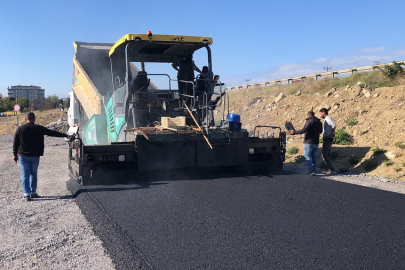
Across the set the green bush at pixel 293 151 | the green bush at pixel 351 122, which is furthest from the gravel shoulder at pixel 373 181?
the green bush at pixel 351 122

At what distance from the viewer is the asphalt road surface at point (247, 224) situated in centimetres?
390

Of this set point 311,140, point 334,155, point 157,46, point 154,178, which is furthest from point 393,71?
point 154,178

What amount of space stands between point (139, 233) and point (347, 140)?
823 cm

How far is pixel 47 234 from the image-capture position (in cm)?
491

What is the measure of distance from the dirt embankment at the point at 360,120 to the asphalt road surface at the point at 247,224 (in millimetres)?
2509

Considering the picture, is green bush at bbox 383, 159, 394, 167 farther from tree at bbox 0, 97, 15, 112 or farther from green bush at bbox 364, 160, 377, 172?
tree at bbox 0, 97, 15, 112

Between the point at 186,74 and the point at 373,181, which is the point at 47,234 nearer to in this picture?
the point at 186,74

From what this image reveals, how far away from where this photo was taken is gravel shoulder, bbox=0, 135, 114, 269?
4047 mm

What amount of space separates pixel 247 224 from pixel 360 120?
28.9ft

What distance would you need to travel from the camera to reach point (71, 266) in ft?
12.9

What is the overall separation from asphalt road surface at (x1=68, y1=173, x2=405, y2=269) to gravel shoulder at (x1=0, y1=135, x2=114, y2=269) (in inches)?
7.4

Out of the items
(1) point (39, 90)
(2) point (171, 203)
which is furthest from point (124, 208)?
(1) point (39, 90)

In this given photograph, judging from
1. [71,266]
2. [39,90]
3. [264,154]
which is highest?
[39,90]

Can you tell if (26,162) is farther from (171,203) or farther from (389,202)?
(389,202)
